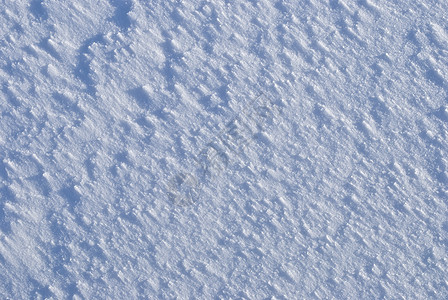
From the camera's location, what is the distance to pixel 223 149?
1.45 metres

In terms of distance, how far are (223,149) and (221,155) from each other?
0.06 ft

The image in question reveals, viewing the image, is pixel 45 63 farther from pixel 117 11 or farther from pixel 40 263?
pixel 40 263

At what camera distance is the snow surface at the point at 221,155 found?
142 cm

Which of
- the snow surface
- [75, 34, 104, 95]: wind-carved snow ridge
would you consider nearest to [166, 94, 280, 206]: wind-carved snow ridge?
the snow surface

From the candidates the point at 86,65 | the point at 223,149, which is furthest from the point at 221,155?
the point at 86,65

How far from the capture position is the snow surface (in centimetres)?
142

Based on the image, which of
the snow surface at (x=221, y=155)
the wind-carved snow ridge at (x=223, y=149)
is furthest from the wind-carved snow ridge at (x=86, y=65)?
the wind-carved snow ridge at (x=223, y=149)

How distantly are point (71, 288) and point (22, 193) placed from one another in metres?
0.31

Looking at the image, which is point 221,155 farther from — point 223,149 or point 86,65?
point 86,65

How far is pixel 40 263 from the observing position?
1413 mm

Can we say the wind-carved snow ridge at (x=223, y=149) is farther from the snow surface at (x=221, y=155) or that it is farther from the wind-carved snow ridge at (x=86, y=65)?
the wind-carved snow ridge at (x=86, y=65)

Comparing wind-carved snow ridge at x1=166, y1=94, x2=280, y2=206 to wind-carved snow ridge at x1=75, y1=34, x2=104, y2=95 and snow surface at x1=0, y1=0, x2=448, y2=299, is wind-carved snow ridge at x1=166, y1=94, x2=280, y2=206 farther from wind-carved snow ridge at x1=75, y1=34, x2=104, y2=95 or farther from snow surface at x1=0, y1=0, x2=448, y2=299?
wind-carved snow ridge at x1=75, y1=34, x2=104, y2=95

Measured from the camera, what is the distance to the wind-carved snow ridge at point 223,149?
4.71 ft

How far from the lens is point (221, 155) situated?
145 cm
